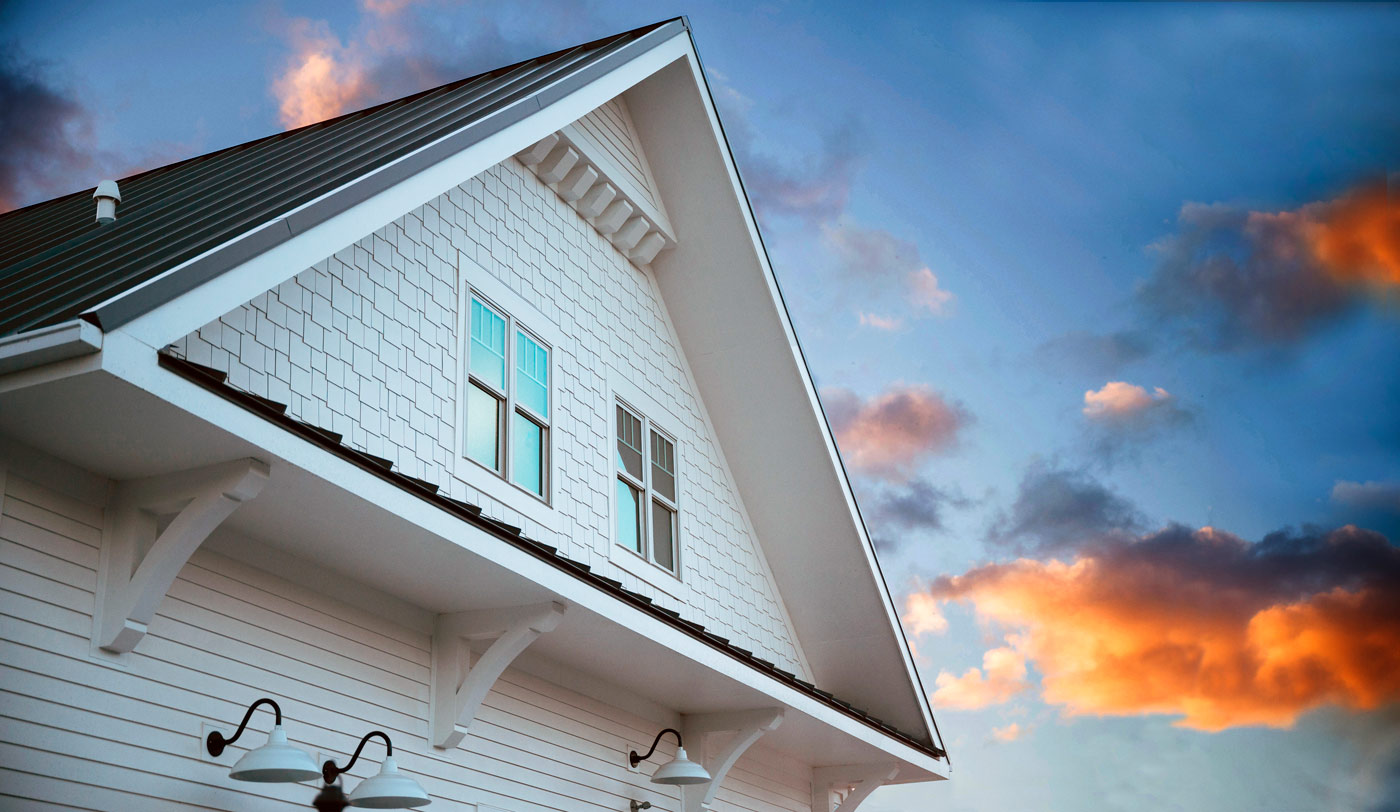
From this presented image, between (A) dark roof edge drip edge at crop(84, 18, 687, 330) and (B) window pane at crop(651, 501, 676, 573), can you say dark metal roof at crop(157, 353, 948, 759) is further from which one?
(B) window pane at crop(651, 501, 676, 573)

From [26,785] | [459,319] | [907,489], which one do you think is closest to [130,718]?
[26,785]

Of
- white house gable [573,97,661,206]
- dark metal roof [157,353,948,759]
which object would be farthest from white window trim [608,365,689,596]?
white house gable [573,97,661,206]

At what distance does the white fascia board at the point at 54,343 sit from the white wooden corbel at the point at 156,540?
1.10 metres

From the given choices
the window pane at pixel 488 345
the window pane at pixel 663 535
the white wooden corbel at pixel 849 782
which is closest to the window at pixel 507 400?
the window pane at pixel 488 345

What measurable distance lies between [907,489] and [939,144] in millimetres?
7762

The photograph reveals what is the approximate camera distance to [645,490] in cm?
1109

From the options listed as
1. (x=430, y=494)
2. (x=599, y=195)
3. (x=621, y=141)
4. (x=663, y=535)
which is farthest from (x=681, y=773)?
(x=621, y=141)

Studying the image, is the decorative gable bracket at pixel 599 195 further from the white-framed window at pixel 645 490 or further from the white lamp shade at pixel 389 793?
the white lamp shade at pixel 389 793

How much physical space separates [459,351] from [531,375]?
107 centimetres

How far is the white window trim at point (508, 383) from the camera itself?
855cm

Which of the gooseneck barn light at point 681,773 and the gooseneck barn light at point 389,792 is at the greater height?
the gooseneck barn light at point 681,773

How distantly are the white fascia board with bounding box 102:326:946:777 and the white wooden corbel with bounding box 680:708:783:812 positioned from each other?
33 cm

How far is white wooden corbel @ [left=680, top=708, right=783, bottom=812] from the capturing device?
10102 mm

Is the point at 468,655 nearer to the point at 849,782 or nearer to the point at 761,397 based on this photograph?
the point at 761,397
